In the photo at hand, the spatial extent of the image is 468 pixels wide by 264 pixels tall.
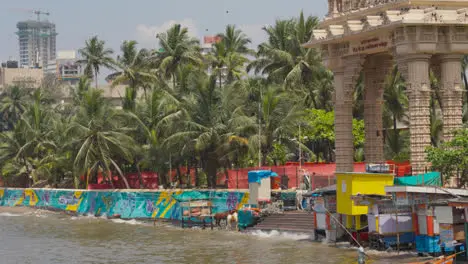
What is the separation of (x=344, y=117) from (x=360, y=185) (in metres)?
10.2

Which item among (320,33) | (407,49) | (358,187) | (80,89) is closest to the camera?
(358,187)

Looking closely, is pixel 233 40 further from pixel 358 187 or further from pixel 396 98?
pixel 358 187

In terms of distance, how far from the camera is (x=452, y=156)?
1484 inches

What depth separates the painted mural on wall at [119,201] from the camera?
159 ft

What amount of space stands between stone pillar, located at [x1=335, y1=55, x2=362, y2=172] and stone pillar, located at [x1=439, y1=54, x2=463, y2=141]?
15.9ft

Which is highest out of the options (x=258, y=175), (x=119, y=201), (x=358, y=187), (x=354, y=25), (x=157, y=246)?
(x=354, y=25)

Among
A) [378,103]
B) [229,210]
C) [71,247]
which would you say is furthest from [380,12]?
[71,247]

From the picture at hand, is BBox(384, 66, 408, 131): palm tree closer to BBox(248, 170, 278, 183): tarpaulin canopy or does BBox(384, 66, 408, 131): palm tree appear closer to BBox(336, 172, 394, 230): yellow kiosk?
BBox(248, 170, 278, 183): tarpaulin canopy

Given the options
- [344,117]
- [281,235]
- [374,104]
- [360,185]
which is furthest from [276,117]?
[360,185]

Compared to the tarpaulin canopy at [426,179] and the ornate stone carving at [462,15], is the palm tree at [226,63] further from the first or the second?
the tarpaulin canopy at [426,179]

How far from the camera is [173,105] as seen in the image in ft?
202

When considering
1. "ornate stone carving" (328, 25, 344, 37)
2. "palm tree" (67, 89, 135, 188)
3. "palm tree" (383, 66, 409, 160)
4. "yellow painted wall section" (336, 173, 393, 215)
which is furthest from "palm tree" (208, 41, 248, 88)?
"yellow painted wall section" (336, 173, 393, 215)

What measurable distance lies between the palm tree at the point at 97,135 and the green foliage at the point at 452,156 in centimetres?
2859

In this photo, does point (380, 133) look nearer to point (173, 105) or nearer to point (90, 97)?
point (173, 105)
